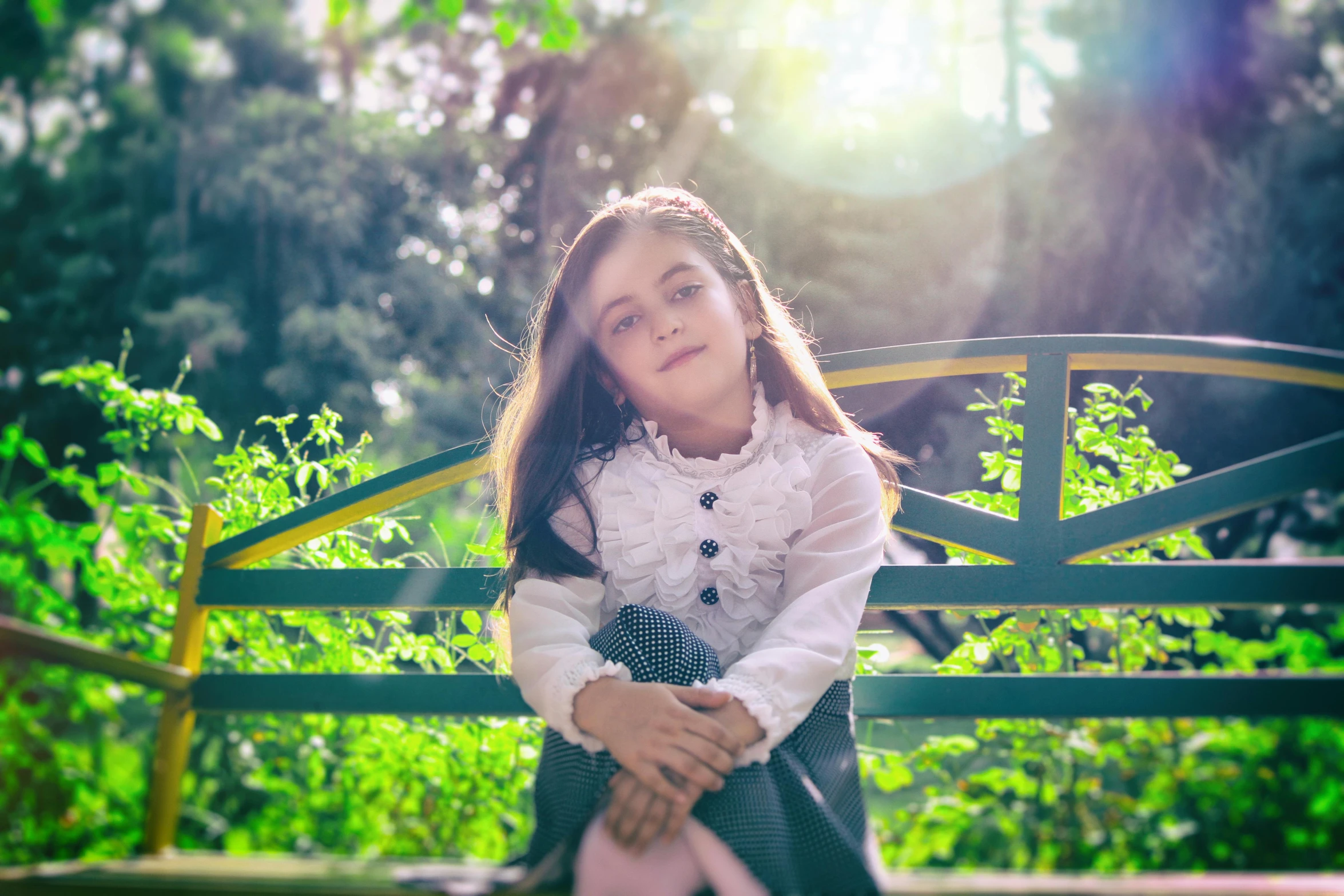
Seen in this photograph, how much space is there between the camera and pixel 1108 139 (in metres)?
4.61

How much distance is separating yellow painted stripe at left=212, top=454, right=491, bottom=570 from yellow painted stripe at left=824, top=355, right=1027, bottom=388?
75cm

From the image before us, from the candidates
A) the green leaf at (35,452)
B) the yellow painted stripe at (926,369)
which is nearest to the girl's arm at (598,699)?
the yellow painted stripe at (926,369)

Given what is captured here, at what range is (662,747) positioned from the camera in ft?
3.75

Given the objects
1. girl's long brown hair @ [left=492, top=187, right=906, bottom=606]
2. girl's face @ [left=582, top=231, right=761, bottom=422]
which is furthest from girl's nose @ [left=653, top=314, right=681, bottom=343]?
girl's long brown hair @ [left=492, top=187, right=906, bottom=606]

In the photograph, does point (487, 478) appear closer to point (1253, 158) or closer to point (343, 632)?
point (343, 632)

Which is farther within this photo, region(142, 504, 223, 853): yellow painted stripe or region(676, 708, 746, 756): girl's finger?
region(142, 504, 223, 853): yellow painted stripe

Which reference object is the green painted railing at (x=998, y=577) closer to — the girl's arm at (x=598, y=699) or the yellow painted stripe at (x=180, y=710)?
the yellow painted stripe at (x=180, y=710)

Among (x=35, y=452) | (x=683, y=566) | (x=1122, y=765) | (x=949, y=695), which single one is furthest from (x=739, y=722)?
(x=35, y=452)

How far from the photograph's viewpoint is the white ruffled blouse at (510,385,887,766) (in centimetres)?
131

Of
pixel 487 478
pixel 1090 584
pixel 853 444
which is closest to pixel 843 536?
pixel 853 444

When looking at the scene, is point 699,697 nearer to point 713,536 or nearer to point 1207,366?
point 713,536

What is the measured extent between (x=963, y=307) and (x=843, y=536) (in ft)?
10.5

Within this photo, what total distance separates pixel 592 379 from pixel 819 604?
2.19ft

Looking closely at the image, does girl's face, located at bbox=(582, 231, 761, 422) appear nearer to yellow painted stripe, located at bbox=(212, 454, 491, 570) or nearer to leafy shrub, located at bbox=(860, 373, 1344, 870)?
yellow painted stripe, located at bbox=(212, 454, 491, 570)
